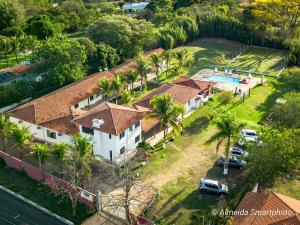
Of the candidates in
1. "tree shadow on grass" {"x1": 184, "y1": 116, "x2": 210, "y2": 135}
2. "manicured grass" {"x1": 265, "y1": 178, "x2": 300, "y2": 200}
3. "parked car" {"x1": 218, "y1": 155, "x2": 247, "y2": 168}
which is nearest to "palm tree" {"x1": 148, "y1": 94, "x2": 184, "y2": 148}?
"tree shadow on grass" {"x1": 184, "y1": 116, "x2": 210, "y2": 135}

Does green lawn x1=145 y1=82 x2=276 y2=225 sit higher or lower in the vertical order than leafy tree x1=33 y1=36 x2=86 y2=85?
lower

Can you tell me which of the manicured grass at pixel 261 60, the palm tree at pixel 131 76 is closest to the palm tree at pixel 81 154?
the palm tree at pixel 131 76

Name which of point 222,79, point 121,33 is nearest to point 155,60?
point 121,33

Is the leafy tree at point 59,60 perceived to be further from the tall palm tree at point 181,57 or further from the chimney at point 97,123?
the chimney at point 97,123

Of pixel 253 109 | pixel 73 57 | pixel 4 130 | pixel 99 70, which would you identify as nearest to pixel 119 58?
pixel 99 70

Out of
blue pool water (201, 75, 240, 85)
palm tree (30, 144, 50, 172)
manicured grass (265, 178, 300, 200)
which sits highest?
palm tree (30, 144, 50, 172)

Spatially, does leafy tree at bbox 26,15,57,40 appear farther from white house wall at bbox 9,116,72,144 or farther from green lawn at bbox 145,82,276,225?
green lawn at bbox 145,82,276,225

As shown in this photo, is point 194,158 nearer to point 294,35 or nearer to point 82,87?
point 82,87

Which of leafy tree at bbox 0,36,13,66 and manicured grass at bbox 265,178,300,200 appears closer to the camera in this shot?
manicured grass at bbox 265,178,300,200
